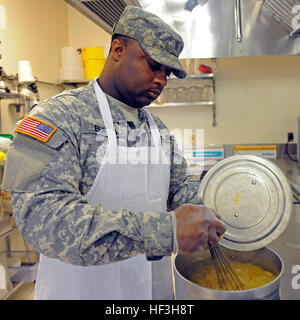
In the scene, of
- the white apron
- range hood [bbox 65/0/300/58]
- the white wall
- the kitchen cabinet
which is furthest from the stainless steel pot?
the kitchen cabinet

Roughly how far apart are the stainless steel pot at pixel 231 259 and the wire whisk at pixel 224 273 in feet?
0.16

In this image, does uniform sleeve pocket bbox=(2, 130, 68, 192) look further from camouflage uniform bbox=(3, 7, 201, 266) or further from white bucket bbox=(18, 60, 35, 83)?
white bucket bbox=(18, 60, 35, 83)

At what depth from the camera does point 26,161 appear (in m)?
0.77

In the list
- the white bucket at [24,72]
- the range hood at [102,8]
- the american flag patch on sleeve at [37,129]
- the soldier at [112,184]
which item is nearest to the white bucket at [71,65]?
the white bucket at [24,72]

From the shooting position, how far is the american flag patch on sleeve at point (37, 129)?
0.79m

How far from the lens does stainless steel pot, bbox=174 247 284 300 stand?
625 mm

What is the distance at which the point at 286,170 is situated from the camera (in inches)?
104

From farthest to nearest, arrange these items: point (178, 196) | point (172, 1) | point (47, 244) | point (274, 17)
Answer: point (274, 17) → point (172, 1) → point (178, 196) → point (47, 244)

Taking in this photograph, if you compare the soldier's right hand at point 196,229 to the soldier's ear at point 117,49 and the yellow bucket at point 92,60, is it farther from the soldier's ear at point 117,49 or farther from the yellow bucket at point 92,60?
the yellow bucket at point 92,60

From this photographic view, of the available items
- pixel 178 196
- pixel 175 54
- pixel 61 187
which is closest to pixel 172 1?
pixel 175 54

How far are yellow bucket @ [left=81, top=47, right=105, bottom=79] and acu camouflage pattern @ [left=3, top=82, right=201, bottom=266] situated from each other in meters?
2.49

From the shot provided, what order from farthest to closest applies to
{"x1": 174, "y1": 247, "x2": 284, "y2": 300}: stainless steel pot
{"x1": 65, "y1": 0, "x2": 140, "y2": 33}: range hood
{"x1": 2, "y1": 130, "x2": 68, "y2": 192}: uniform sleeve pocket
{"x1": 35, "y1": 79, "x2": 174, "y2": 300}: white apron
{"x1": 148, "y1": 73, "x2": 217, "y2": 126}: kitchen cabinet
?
1. {"x1": 148, "y1": 73, "x2": 217, "y2": 126}: kitchen cabinet
2. {"x1": 65, "y1": 0, "x2": 140, "y2": 33}: range hood
3. {"x1": 35, "y1": 79, "x2": 174, "y2": 300}: white apron
4. {"x1": 2, "y1": 130, "x2": 68, "y2": 192}: uniform sleeve pocket
5. {"x1": 174, "y1": 247, "x2": 284, "y2": 300}: stainless steel pot

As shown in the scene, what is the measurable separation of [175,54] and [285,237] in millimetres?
852
